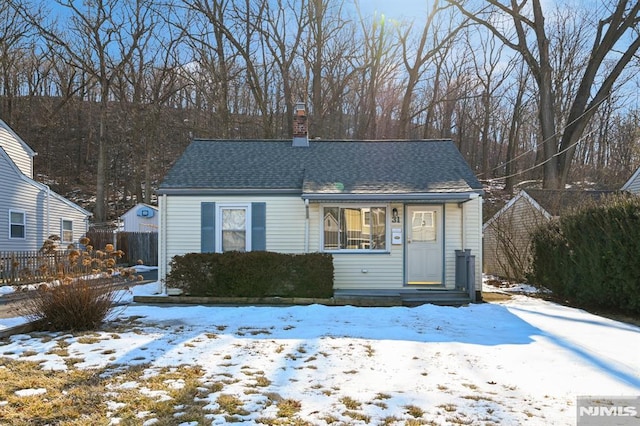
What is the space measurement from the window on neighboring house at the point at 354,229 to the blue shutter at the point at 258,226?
1.53 metres

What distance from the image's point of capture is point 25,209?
1916 centimetres

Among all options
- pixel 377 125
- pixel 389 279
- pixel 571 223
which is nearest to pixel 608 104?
pixel 377 125

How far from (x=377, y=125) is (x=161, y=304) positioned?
22.7 meters

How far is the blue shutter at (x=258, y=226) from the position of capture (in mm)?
11680

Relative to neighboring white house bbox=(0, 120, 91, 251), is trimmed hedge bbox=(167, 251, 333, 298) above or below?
below

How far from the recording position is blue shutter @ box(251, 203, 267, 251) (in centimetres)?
1168

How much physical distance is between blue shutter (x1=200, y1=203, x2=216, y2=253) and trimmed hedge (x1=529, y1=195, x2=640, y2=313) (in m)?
8.57

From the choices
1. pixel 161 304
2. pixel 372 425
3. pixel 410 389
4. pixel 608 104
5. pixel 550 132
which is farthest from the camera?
pixel 608 104

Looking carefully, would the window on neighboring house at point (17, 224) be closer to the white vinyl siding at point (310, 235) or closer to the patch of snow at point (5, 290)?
the patch of snow at point (5, 290)

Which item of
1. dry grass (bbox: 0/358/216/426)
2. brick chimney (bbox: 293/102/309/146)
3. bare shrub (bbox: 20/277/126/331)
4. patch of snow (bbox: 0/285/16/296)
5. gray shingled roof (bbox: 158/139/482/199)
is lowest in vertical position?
patch of snow (bbox: 0/285/16/296)

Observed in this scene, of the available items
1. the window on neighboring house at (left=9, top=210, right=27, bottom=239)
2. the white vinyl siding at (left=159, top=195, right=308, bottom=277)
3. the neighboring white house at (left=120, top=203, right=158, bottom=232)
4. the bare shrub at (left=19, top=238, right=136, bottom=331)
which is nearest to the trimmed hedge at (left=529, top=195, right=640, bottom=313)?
the white vinyl siding at (left=159, top=195, right=308, bottom=277)

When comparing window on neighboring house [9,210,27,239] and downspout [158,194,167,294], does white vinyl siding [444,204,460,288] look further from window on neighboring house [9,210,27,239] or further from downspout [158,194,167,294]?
window on neighboring house [9,210,27,239]

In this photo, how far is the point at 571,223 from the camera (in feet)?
35.0

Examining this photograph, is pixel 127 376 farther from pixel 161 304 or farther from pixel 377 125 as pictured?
pixel 377 125
